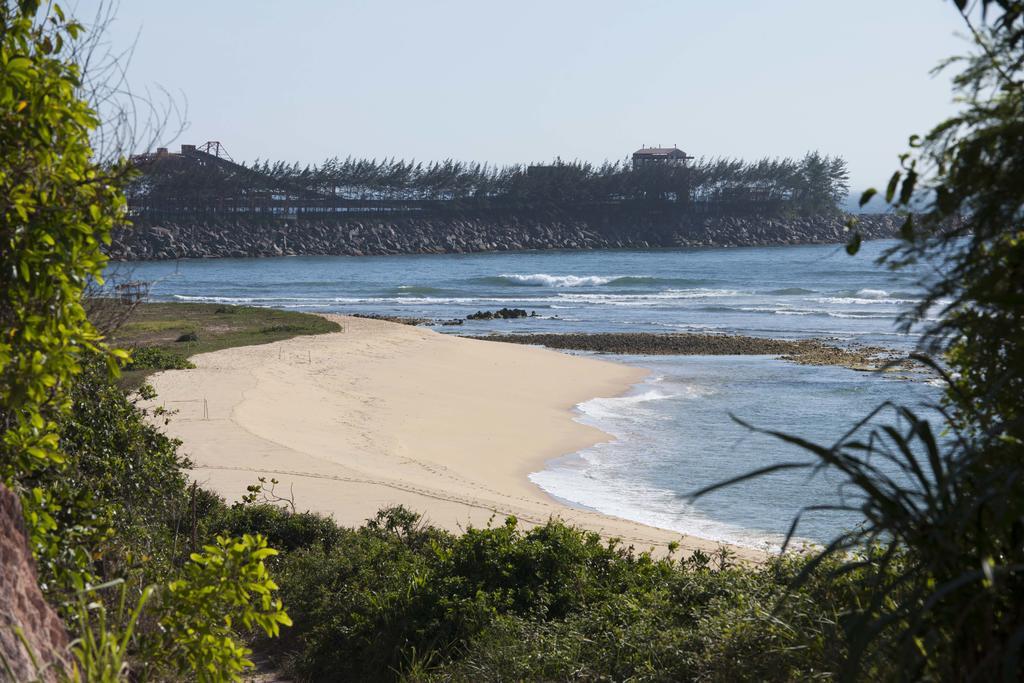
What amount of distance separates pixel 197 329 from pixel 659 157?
11378cm

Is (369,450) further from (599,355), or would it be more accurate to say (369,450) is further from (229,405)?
(599,355)

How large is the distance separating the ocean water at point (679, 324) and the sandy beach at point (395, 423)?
85cm

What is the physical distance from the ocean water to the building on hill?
2956cm

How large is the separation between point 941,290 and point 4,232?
2973mm

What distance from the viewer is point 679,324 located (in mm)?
40375

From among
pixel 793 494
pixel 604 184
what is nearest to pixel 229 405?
pixel 793 494

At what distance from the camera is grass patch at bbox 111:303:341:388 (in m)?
22.0

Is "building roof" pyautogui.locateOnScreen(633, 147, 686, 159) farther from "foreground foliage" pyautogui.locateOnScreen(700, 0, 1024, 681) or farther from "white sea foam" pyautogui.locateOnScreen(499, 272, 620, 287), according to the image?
"foreground foliage" pyautogui.locateOnScreen(700, 0, 1024, 681)

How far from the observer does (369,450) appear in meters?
15.6

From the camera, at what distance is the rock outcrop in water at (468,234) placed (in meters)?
98.1

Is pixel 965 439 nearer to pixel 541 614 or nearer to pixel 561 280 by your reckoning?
pixel 541 614

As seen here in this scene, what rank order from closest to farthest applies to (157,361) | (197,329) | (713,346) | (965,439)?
(965,439) → (157,361) → (197,329) → (713,346)

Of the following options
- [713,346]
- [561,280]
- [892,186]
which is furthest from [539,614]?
[561,280]

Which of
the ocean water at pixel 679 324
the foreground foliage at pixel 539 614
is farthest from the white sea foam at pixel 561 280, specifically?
the foreground foliage at pixel 539 614
